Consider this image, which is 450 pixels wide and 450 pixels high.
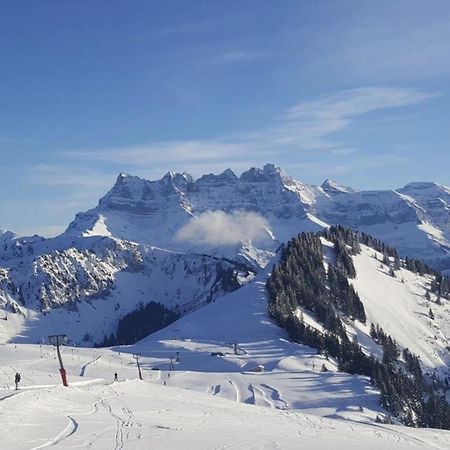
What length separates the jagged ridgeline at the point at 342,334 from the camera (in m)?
103

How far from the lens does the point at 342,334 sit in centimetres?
15512

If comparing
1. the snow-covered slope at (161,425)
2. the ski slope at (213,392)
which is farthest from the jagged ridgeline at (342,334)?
the snow-covered slope at (161,425)

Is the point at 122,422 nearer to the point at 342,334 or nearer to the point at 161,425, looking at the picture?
the point at 161,425

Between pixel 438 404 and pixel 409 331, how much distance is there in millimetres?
74299

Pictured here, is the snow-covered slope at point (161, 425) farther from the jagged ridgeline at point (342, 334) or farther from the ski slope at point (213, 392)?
the jagged ridgeline at point (342, 334)

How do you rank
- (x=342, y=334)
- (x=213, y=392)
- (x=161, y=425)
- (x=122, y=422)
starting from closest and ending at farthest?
(x=122, y=422) → (x=161, y=425) → (x=213, y=392) → (x=342, y=334)

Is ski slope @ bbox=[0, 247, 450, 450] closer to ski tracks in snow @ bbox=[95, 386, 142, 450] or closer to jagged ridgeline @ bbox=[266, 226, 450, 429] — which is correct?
ski tracks in snow @ bbox=[95, 386, 142, 450]

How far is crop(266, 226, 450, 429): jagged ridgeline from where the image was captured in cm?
10269

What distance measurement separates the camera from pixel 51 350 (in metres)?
139

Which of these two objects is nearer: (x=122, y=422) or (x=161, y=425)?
(x=122, y=422)

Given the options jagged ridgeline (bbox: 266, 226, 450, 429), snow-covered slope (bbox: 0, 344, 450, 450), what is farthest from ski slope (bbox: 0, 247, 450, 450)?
jagged ridgeline (bbox: 266, 226, 450, 429)

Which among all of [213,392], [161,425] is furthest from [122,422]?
[213,392]

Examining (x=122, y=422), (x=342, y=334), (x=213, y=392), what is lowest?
(x=342, y=334)

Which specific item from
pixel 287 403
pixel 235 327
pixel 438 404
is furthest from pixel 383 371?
pixel 235 327
